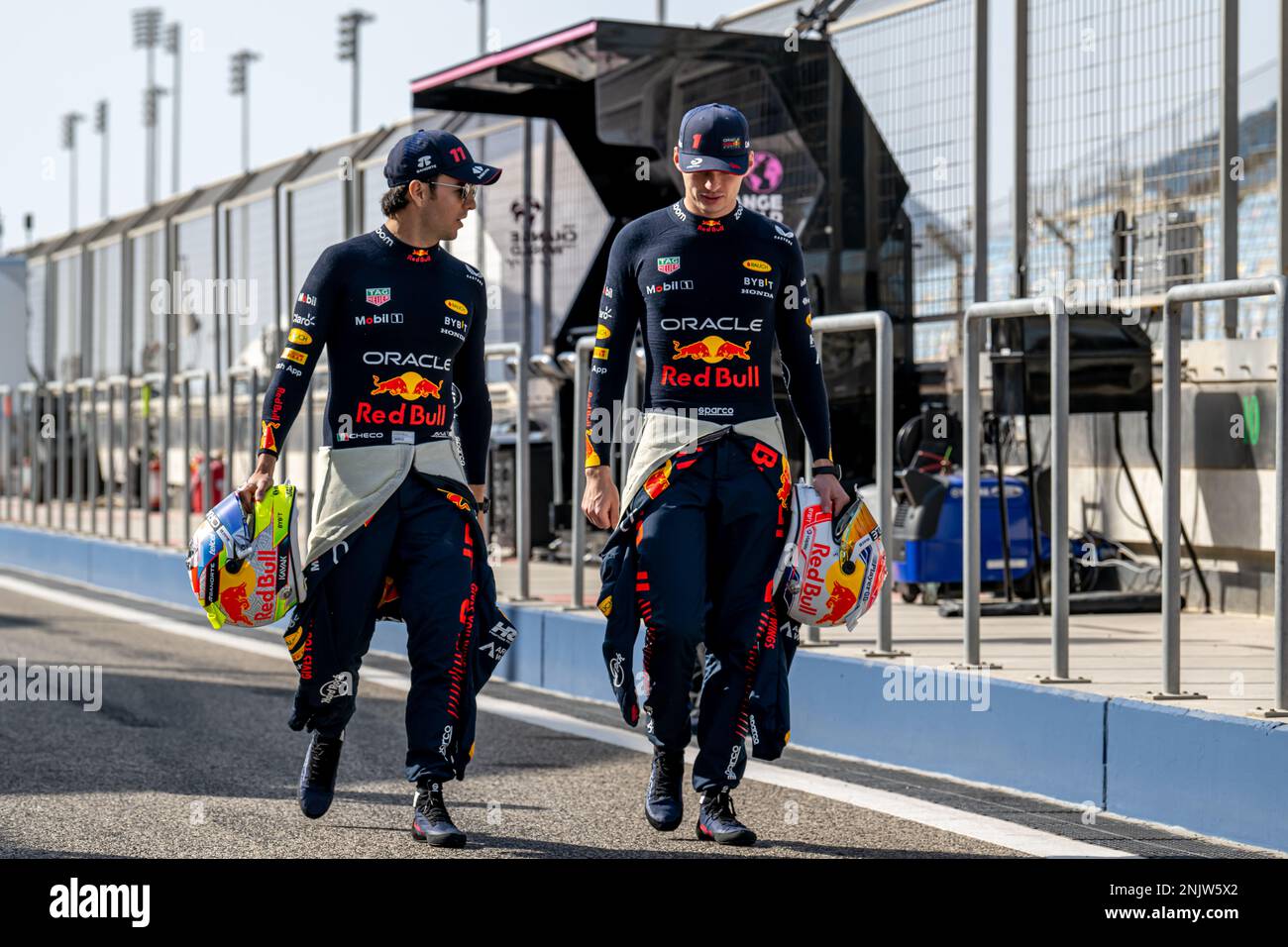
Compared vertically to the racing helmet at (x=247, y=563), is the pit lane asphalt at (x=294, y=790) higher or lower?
lower

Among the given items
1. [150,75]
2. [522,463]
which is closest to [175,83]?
[150,75]

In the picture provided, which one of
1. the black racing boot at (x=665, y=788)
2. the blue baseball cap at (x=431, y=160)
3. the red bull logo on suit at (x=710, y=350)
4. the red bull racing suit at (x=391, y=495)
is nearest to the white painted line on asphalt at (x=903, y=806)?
the black racing boot at (x=665, y=788)

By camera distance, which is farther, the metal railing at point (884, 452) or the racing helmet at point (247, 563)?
the metal railing at point (884, 452)

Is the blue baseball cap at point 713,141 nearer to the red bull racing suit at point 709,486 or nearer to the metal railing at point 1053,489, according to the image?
the red bull racing suit at point 709,486

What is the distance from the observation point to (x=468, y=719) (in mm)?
5676

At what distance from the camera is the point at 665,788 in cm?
567

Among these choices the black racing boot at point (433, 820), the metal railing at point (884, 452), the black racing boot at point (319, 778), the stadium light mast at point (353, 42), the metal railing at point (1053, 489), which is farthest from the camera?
the stadium light mast at point (353, 42)

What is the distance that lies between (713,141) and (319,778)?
199 centimetres

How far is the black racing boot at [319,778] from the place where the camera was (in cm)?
570

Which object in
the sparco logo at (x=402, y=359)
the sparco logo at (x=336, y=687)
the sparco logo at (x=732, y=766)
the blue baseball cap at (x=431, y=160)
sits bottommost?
the sparco logo at (x=732, y=766)

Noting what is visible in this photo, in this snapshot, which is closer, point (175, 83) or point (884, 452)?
point (884, 452)

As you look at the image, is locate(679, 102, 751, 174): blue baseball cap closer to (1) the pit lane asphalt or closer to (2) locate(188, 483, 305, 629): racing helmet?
(2) locate(188, 483, 305, 629): racing helmet

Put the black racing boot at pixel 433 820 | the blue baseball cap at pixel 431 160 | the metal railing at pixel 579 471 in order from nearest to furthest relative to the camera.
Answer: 1. the black racing boot at pixel 433 820
2. the blue baseball cap at pixel 431 160
3. the metal railing at pixel 579 471

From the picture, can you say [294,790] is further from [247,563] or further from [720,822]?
[720,822]
